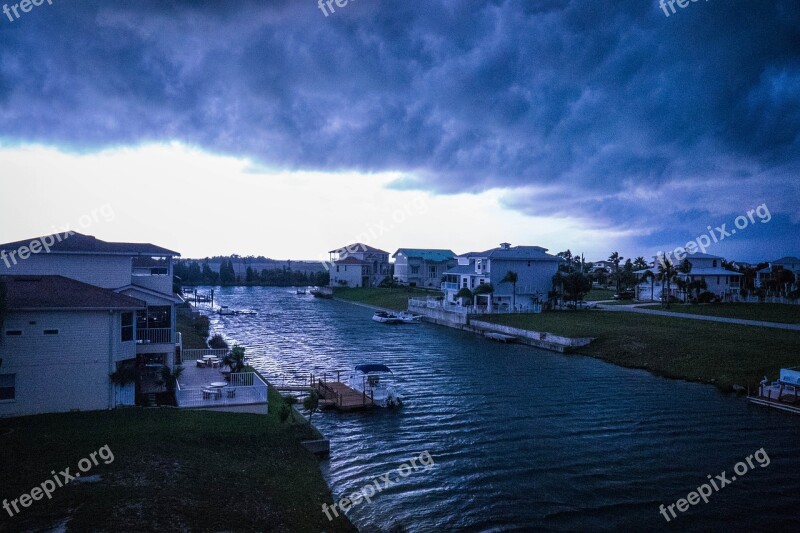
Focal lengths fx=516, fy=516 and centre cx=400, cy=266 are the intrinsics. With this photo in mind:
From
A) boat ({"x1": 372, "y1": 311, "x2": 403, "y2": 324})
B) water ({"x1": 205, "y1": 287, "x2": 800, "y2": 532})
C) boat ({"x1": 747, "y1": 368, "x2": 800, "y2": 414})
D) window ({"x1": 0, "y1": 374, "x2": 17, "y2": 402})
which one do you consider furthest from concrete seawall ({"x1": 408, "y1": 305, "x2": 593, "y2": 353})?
window ({"x1": 0, "y1": 374, "x2": 17, "y2": 402})

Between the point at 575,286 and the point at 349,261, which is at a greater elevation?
the point at 349,261

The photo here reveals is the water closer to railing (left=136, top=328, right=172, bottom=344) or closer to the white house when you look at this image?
railing (left=136, top=328, right=172, bottom=344)

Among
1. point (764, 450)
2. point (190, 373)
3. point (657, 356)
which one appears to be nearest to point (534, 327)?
point (657, 356)

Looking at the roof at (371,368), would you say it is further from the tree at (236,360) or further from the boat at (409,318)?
the boat at (409,318)

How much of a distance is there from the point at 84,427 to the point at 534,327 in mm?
47179

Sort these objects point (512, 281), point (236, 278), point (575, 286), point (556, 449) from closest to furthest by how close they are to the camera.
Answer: point (556, 449) < point (575, 286) < point (512, 281) < point (236, 278)

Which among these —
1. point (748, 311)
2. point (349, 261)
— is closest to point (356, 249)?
point (349, 261)

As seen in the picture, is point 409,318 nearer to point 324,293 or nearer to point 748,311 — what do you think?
point 748,311

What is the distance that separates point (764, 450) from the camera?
893 inches

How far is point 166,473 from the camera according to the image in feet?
51.1

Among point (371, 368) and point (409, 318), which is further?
point (409, 318)

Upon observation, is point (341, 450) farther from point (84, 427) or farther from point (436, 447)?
point (84, 427)

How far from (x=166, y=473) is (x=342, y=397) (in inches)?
585

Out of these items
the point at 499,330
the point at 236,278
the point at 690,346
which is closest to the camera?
the point at 690,346
